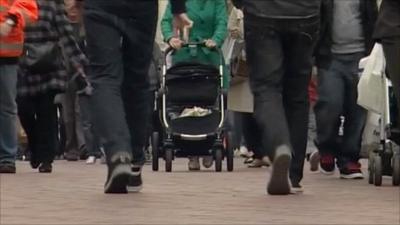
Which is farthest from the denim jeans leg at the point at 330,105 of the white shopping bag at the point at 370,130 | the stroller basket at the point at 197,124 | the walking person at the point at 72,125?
the walking person at the point at 72,125

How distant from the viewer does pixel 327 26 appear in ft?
33.6

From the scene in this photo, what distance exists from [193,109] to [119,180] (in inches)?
200

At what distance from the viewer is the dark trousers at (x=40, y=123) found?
11680mm

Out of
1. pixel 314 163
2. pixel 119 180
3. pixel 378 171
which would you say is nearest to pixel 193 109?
pixel 314 163

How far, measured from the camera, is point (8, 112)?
37.6 ft

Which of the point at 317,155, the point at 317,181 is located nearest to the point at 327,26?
the point at 317,181

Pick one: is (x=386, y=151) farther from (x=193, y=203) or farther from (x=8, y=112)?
(x=8, y=112)

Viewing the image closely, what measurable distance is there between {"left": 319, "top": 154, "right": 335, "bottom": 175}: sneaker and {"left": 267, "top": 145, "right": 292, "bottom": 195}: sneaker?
3.04 m

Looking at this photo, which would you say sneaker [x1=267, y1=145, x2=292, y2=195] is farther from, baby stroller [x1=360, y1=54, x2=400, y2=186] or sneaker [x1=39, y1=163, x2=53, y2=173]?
sneaker [x1=39, y1=163, x2=53, y2=173]

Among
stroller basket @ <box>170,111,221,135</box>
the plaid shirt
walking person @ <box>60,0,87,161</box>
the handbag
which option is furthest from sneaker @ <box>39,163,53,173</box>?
walking person @ <box>60,0,87,161</box>

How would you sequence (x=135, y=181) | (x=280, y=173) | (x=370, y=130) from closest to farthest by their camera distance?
(x=280, y=173)
(x=135, y=181)
(x=370, y=130)

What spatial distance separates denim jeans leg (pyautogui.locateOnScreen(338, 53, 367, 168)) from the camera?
10953 millimetres

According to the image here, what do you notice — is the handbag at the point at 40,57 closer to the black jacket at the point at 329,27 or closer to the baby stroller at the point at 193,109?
the baby stroller at the point at 193,109

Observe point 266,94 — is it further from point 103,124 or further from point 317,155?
point 317,155
